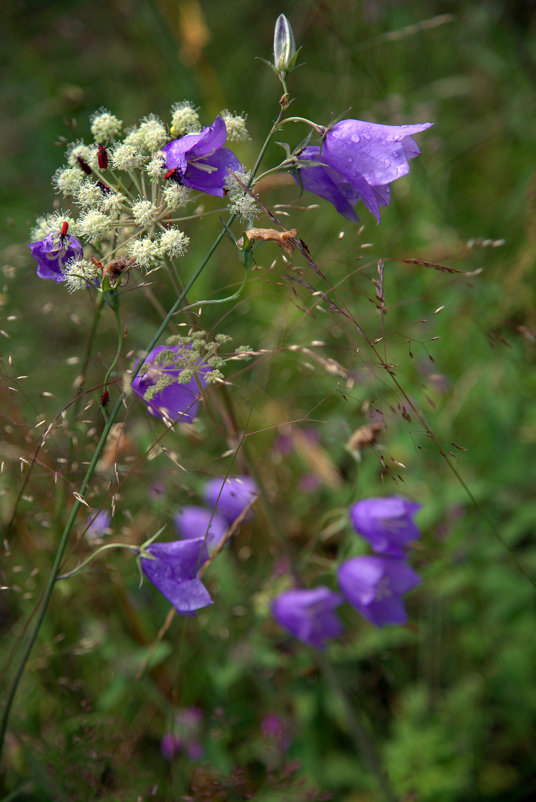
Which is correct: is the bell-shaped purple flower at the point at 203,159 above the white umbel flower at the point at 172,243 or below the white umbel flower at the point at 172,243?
above

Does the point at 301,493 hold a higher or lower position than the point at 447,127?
lower

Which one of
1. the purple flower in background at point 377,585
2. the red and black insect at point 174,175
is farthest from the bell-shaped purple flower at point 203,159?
the purple flower in background at point 377,585

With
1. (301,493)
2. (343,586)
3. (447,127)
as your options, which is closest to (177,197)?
(343,586)

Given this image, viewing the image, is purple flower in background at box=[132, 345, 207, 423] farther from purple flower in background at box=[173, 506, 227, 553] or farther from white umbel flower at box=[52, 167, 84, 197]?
purple flower in background at box=[173, 506, 227, 553]

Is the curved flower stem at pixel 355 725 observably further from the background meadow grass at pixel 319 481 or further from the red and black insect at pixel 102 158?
the red and black insect at pixel 102 158

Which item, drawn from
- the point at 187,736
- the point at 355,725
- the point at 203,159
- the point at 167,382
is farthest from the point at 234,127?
the point at 187,736

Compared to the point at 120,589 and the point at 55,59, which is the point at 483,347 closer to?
the point at 120,589
